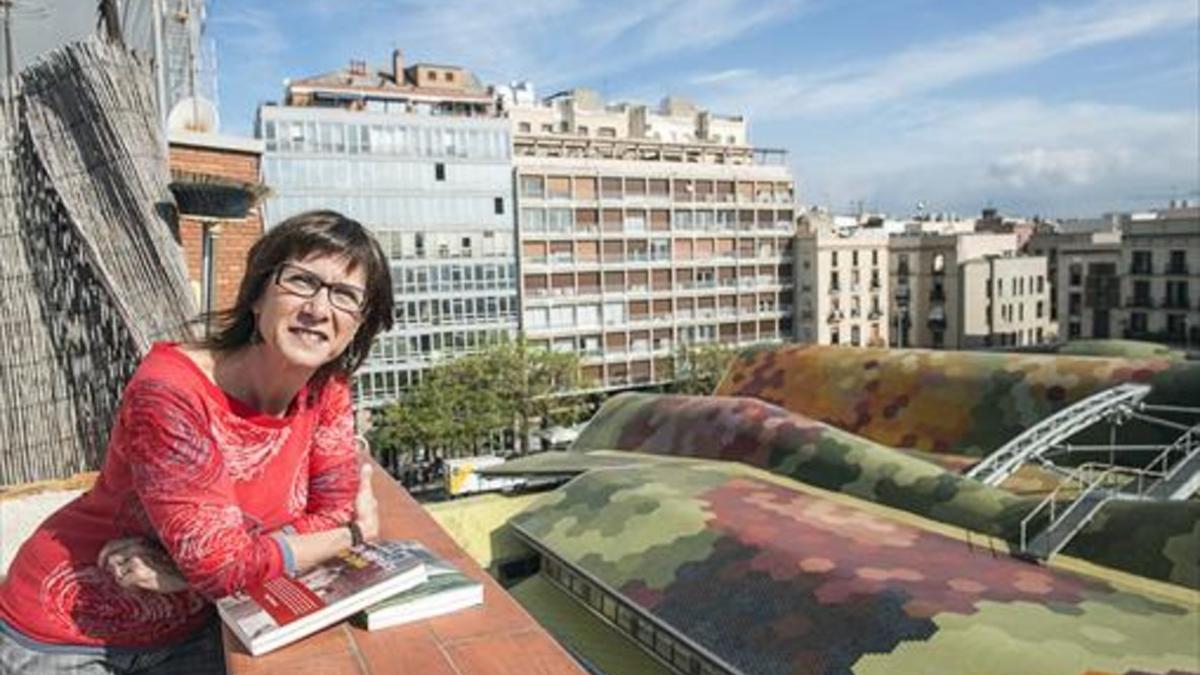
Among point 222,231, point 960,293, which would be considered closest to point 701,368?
point 960,293

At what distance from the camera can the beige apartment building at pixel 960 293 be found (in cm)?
5769

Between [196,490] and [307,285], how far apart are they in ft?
2.01

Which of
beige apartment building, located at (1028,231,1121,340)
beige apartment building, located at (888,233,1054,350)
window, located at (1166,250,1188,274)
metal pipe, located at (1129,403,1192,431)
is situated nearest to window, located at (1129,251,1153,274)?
window, located at (1166,250,1188,274)

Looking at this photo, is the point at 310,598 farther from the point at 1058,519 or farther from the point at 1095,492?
the point at 1095,492

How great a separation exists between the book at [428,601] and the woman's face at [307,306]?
0.69 m

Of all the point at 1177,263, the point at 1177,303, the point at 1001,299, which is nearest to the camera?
the point at 1177,263

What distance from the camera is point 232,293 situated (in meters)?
7.77

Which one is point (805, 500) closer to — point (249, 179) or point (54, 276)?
point (249, 179)

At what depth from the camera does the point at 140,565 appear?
2.50 metres

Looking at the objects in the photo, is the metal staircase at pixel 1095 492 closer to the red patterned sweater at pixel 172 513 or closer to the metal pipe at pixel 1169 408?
the metal pipe at pixel 1169 408

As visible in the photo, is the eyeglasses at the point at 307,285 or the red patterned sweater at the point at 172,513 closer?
the red patterned sweater at the point at 172,513

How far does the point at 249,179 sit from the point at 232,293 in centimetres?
126

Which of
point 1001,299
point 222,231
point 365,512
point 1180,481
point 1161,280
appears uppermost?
point 222,231

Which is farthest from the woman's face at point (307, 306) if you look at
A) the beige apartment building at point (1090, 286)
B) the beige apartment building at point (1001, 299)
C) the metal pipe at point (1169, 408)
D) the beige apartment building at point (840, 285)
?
the beige apartment building at point (1001, 299)
